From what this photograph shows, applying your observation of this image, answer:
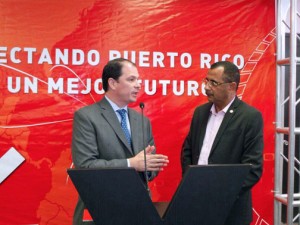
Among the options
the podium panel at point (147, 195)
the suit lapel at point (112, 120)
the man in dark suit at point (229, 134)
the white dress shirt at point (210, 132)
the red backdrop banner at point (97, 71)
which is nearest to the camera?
the podium panel at point (147, 195)

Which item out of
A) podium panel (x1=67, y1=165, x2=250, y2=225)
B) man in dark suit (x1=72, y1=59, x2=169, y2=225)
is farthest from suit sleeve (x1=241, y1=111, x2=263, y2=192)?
podium panel (x1=67, y1=165, x2=250, y2=225)

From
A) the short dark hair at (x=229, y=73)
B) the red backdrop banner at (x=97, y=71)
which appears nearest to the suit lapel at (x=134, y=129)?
the short dark hair at (x=229, y=73)

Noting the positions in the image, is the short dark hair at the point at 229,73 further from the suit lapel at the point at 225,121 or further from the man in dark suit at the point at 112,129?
the man in dark suit at the point at 112,129

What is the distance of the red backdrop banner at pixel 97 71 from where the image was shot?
8.93 ft

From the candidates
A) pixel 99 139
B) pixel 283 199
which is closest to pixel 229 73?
pixel 99 139

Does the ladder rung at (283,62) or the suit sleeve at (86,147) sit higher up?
the ladder rung at (283,62)

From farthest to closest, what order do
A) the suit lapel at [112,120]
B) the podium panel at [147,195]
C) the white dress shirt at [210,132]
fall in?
the white dress shirt at [210,132], the suit lapel at [112,120], the podium panel at [147,195]

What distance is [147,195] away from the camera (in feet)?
3.74

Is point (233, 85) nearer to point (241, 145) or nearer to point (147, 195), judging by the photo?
point (241, 145)

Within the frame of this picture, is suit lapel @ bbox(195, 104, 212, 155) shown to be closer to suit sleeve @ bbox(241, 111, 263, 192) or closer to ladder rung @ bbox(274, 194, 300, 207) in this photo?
suit sleeve @ bbox(241, 111, 263, 192)

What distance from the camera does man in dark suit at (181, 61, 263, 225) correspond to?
211 centimetres

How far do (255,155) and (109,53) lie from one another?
1.36 m

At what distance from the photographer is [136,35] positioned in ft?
9.50

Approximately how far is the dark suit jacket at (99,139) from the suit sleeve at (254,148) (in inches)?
22.3
